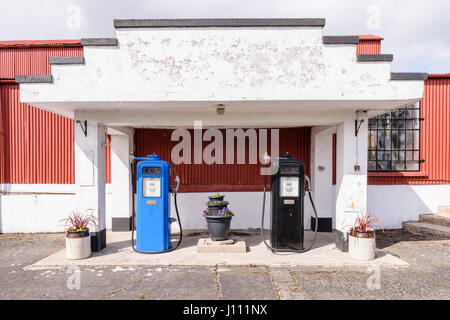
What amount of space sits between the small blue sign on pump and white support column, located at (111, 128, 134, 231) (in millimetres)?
2445

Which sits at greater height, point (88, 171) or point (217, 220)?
point (88, 171)

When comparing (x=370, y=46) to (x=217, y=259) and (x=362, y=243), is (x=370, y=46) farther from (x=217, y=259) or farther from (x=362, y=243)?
(x=217, y=259)

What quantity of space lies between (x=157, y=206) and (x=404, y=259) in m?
4.92

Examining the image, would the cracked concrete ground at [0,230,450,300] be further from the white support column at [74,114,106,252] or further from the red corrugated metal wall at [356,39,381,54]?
the red corrugated metal wall at [356,39,381,54]

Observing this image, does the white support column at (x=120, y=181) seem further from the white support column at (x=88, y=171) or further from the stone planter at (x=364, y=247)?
the stone planter at (x=364, y=247)

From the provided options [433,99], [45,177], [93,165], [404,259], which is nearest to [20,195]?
[45,177]

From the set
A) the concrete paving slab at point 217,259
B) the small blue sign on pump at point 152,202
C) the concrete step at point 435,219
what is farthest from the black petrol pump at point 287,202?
the concrete step at point 435,219

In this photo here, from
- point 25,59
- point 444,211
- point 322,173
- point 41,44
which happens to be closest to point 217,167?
point 322,173

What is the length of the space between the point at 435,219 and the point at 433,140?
231 centimetres

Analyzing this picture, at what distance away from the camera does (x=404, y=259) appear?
591cm

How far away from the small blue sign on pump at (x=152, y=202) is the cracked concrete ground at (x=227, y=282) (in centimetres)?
79

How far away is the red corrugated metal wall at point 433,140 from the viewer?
884 centimetres

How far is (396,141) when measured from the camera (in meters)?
9.20
